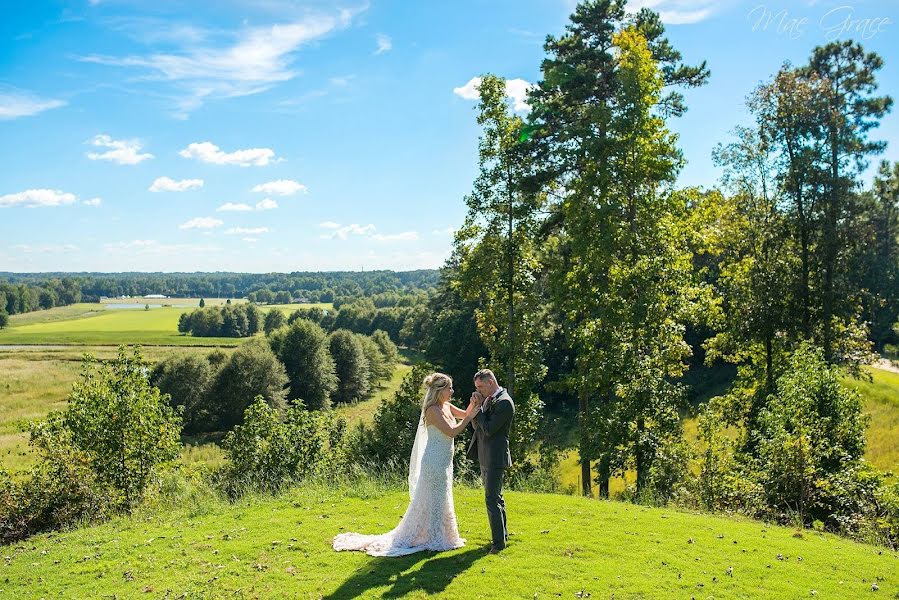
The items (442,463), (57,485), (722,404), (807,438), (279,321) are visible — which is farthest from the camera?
(279,321)

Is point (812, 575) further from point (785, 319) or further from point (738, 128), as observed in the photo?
point (738, 128)

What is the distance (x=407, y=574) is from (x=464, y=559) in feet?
3.21

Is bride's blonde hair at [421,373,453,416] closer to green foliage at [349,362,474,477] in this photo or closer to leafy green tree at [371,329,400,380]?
green foliage at [349,362,474,477]

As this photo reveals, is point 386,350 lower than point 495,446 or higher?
lower

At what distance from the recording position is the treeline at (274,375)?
5388cm

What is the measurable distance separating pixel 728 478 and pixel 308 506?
10980mm

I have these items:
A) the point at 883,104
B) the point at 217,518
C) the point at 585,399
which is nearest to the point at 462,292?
the point at 585,399

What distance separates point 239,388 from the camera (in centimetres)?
5475

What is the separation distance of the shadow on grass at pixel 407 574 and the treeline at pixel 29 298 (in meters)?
159

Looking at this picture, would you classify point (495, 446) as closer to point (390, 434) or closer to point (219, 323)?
point (390, 434)

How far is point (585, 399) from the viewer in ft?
68.1

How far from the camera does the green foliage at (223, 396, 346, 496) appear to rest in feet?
54.2

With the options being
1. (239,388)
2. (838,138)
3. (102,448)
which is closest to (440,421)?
(102,448)

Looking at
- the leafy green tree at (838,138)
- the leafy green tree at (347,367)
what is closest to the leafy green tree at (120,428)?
the leafy green tree at (838,138)
